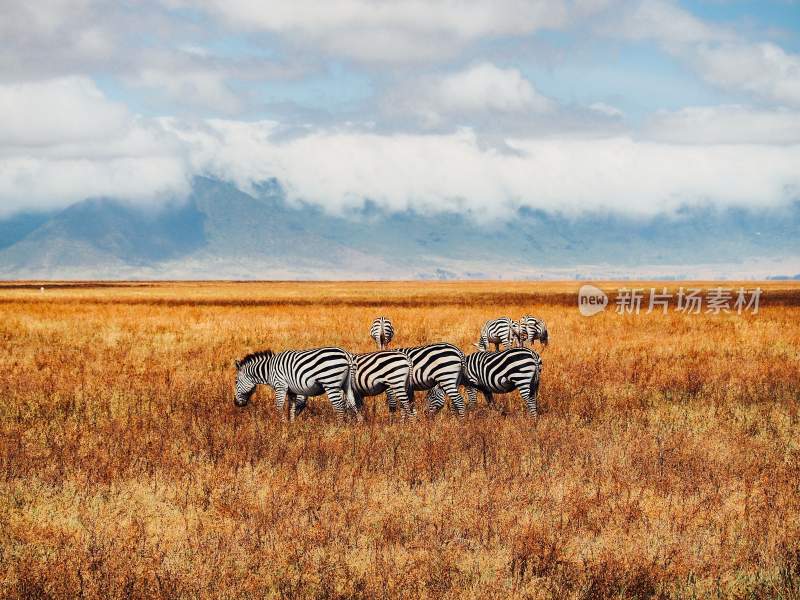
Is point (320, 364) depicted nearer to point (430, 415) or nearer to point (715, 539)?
point (430, 415)

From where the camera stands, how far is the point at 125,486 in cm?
1062

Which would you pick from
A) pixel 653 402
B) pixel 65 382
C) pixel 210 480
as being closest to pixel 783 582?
pixel 210 480

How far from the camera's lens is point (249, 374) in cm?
1605

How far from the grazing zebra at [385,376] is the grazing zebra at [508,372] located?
1.35 metres

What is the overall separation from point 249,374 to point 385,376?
3028mm

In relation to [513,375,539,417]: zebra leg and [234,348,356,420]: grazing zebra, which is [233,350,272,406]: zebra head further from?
[513,375,539,417]: zebra leg

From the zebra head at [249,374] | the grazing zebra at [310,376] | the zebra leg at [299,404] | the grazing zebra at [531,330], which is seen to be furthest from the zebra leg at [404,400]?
the grazing zebra at [531,330]

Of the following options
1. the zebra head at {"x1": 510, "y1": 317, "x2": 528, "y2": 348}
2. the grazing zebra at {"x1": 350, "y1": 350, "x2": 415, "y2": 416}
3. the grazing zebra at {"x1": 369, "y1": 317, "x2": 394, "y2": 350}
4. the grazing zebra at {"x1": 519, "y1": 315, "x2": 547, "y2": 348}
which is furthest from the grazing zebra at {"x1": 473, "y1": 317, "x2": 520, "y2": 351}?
the grazing zebra at {"x1": 350, "y1": 350, "x2": 415, "y2": 416}

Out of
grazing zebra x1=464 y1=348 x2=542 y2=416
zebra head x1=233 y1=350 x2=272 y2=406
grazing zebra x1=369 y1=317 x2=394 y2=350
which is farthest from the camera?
grazing zebra x1=369 y1=317 x2=394 y2=350

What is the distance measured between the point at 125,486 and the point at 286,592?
3.77 meters

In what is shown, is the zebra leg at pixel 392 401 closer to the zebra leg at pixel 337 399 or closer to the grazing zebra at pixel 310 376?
the grazing zebra at pixel 310 376

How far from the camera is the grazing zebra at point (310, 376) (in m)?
14.3

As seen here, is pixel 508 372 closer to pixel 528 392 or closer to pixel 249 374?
pixel 528 392

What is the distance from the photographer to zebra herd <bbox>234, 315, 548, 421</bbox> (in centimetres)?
1432
